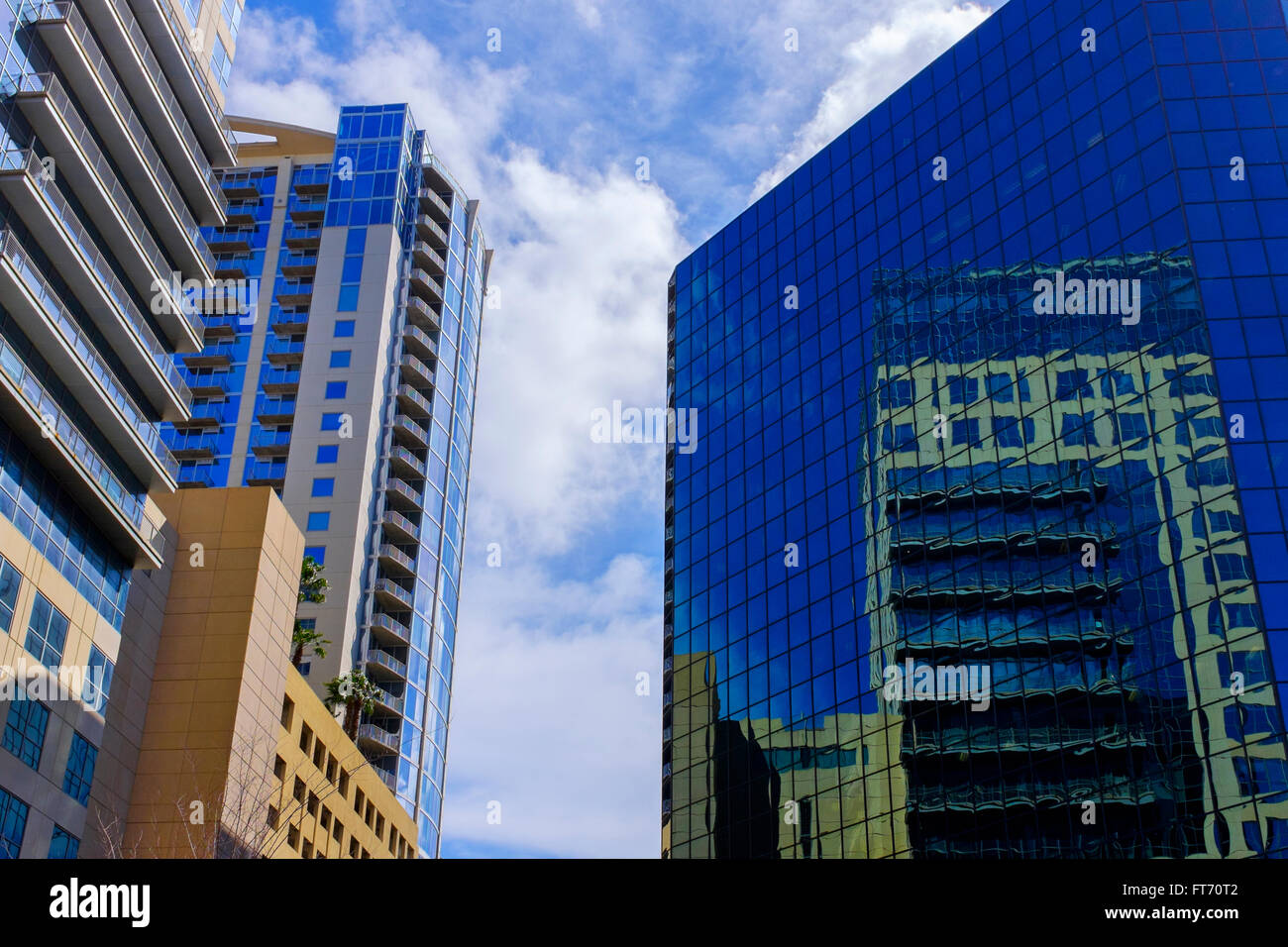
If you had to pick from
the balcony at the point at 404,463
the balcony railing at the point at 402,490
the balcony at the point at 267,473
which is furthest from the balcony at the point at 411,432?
the balcony at the point at 267,473

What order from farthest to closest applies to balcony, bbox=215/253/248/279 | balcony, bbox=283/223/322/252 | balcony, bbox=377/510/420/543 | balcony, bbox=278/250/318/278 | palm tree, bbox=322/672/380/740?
balcony, bbox=215/253/248/279, balcony, bbox=283/223/322/252, balcony, bbox=278/250/318/278, balcony, bbox=377/510/420/543, palm tree, bbox=322/672/380/740

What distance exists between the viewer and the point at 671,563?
95.6 m

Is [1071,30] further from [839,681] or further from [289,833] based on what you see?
[289,833]

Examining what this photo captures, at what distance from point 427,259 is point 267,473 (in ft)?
84.2

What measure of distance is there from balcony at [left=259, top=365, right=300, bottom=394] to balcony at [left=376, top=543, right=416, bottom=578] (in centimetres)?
1709

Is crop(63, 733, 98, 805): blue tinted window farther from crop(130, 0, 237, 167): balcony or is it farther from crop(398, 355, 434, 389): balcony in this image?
crop(398, 355, 434, 389): balcony

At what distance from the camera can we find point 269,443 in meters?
108

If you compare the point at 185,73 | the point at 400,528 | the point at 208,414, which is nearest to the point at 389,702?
the point at 400,528

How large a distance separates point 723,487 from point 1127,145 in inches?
1340

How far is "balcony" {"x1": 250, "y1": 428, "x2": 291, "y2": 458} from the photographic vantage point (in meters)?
107

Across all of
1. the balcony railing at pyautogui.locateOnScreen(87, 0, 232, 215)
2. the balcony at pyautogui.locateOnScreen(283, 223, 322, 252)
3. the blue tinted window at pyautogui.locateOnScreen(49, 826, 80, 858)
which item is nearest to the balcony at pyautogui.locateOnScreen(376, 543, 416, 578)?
the balcony at pyautogui.locateOnScreen(283, 223, 322, 252)

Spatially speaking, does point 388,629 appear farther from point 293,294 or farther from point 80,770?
point 80,770

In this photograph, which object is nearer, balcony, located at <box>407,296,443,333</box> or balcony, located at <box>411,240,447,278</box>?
balcony, located at <box>407,296,443,333</box>

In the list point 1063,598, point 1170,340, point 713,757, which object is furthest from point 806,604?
point 1170,340
